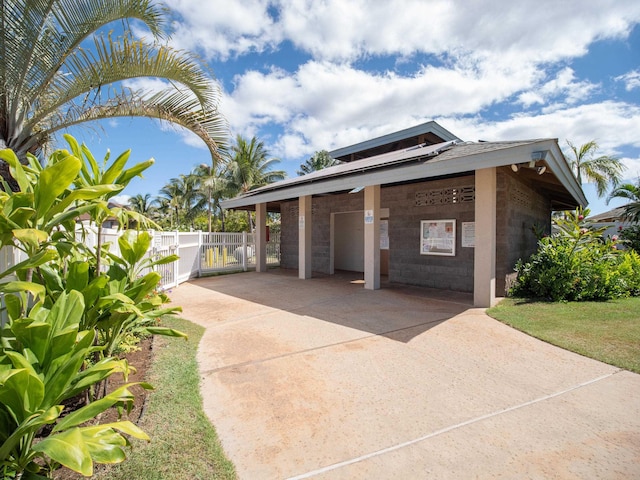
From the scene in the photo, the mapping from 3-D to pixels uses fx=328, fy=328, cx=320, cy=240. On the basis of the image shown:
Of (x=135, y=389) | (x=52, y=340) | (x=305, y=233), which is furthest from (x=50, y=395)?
(x=305, y=233)

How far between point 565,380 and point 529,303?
3801 millimetres

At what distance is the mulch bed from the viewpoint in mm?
2129

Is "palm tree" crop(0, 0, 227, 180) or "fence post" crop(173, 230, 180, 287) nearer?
"palm tree" crop(0, 0, 227, 180)

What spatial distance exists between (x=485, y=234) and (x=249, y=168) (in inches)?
891

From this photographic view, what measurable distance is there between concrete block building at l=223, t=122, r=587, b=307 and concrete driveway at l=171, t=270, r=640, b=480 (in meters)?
2.57

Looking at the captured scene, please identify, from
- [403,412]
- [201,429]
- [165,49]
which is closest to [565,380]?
[403,412]

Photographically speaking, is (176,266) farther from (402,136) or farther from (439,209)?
(402,136)

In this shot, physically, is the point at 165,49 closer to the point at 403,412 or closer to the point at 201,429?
the point at 201,429

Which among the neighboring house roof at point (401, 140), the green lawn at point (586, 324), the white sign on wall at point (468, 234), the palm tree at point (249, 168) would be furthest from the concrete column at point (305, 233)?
the palm tree at point (249, 168)

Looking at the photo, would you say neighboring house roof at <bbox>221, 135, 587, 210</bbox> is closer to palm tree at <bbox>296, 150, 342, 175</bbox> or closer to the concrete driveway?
the concrete driveway

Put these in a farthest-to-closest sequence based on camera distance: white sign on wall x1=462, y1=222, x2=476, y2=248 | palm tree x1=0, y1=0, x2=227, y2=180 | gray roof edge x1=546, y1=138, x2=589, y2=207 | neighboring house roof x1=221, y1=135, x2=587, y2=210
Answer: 1. white sign on wall x1=462, y1=222, x2=476, y2=248
2. gray roof edge x1=546, y1=138, x2=589, y2=207
3. neighboring house roof x1=221, y1=135, x2=587, y2=210
4. palm tree x1=0, y1=0, x2=227, y2=180

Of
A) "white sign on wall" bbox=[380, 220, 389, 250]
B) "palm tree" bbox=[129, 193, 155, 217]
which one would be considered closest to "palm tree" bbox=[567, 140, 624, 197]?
"white sign on wall" bbox=[380, 220, 389, 250]

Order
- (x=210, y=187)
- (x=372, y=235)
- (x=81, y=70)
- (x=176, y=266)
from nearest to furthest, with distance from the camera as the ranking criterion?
(x=81, y=70) < (x=372, y=235) < (x=176, y=266) < (x=210, y=187)

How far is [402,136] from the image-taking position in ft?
43.2
